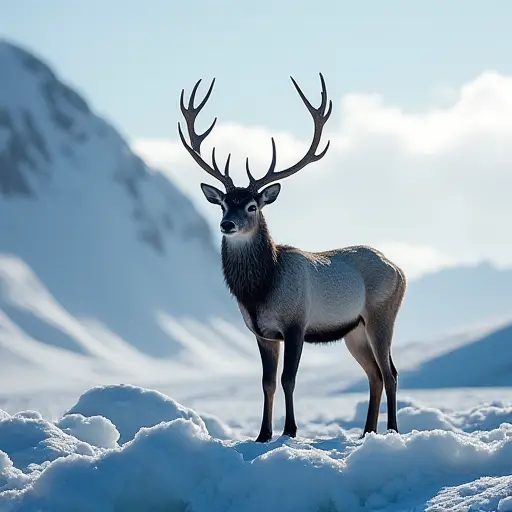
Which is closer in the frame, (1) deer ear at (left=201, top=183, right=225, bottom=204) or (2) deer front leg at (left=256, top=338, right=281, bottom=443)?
(2) deer front leg at (left=256, top=338, right=281, bottom=443)

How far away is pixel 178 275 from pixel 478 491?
8588 cm

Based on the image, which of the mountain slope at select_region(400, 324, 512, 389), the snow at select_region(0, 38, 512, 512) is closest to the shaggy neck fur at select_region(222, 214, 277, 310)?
the snow at select_region(0, 38, 512, 512)

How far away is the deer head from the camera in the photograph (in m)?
10.2

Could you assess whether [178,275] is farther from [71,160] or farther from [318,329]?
[318,329]

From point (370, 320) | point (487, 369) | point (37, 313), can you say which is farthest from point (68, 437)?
point (37, 313)

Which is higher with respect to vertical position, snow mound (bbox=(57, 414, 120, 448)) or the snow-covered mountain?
the snow-covered mountain

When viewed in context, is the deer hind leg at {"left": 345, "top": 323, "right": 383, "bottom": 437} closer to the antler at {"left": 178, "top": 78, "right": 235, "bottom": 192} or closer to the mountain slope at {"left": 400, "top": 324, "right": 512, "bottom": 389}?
the antler at {"left": 178, "top": 78, "right": 235, "bottom": 192}

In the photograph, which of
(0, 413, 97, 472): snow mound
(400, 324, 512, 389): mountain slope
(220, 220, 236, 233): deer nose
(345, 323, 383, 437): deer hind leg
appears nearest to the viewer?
(0, 413, 97, 472): snow mound

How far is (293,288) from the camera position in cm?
1016

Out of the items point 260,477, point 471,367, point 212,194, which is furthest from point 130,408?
point 471,367

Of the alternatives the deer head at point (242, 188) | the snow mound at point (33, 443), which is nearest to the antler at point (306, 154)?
A: the deer head at point (242, 188)

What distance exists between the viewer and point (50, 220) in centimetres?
8306

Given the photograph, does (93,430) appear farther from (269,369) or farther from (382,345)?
(382,345)

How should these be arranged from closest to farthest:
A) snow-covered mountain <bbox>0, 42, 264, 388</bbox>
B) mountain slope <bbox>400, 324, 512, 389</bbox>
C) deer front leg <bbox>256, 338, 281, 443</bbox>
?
deer front leg <bbox>256, 338, 281, 443</bbox> → mountain slope <bbox>400, 324, 512, 389</bbox> → snow-covered mountain <bbox>0, 42, 264, 388</bbox>
